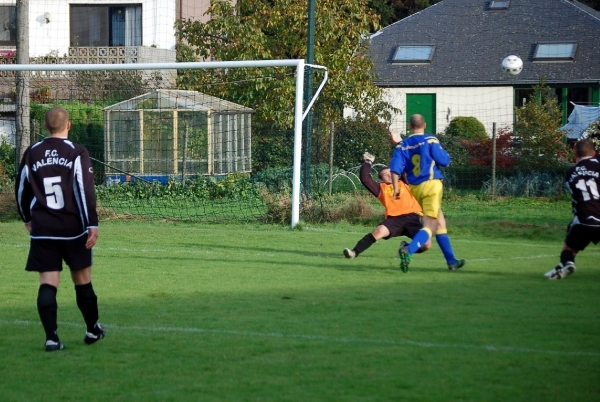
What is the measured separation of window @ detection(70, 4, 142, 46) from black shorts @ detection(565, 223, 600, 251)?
29459 mm

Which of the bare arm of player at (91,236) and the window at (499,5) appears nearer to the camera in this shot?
the bare arm of player at (91,236)

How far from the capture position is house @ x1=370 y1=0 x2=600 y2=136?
127 ft

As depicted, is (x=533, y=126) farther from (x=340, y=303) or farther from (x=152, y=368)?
(x=152, y=368)

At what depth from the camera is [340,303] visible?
8.20m

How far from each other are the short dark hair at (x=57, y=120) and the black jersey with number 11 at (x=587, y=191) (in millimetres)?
5410

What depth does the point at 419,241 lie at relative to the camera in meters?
9.81

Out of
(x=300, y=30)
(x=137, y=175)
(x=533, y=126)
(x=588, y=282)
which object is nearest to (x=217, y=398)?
(x=588, y=282)

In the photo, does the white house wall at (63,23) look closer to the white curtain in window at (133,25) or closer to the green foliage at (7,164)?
the white curtain in window at (133,25)

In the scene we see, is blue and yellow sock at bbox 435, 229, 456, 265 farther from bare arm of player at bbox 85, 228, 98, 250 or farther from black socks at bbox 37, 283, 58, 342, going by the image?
black socks at bbox 37, 283, 58, 342

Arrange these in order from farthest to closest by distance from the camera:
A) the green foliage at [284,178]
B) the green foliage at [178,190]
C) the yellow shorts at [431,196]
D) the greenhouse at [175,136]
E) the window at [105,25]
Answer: the window at [105,25]
the greenhouse at [175,136]
the green foliage at [178,190]
the green foliage at [284,178]
the yellow shorts at [431,196]

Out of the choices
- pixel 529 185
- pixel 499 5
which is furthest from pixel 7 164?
pixel 499 5

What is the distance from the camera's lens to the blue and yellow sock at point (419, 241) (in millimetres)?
9781

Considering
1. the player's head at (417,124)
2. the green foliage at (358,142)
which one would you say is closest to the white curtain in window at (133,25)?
the green foliage at (358,142)

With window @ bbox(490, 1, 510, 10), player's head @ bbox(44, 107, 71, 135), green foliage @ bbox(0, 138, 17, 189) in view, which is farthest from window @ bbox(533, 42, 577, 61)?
player's head @ bbox(44, 107, 71, 135)
